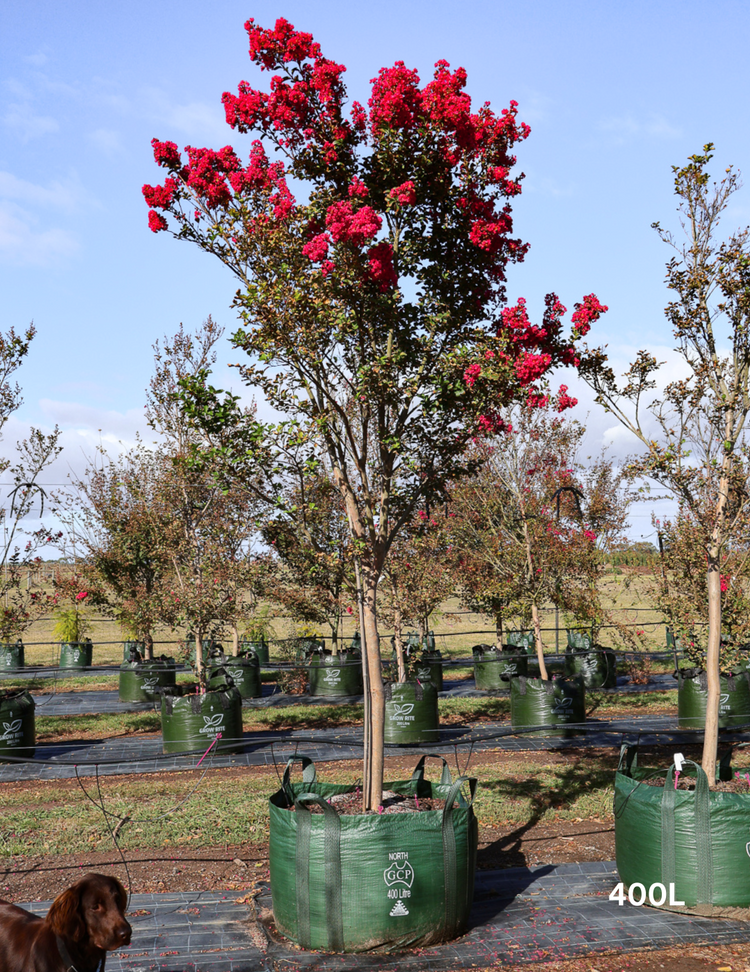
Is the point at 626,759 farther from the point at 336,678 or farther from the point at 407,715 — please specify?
the point at 336,678

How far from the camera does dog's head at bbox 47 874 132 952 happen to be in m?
3.84

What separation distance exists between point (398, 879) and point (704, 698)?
946 centimetres

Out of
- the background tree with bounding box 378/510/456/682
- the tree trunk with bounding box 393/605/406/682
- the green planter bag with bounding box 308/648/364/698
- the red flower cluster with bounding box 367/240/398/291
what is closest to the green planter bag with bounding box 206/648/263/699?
the green planter bag with bounding box 308/648/364/698

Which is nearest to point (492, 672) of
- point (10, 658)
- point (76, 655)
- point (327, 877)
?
point (76, 655)

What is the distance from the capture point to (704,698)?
1345 centimetres

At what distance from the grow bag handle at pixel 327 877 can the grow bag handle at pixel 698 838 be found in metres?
2.63

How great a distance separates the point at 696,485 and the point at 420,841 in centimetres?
411

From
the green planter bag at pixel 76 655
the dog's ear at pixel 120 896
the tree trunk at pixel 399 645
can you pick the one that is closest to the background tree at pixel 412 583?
the tree trunk at pixel 399 645

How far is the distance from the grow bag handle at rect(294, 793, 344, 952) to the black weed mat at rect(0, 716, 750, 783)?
5.97 m

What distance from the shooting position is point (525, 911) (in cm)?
632

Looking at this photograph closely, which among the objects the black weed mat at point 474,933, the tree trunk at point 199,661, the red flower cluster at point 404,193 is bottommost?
the black weed mat at point 474,933

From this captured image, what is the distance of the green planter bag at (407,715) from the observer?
509 inches

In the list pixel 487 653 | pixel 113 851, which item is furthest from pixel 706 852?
pixel 487 653

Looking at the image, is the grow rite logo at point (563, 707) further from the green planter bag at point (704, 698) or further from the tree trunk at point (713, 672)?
the tree trunk at point (713, 672)
